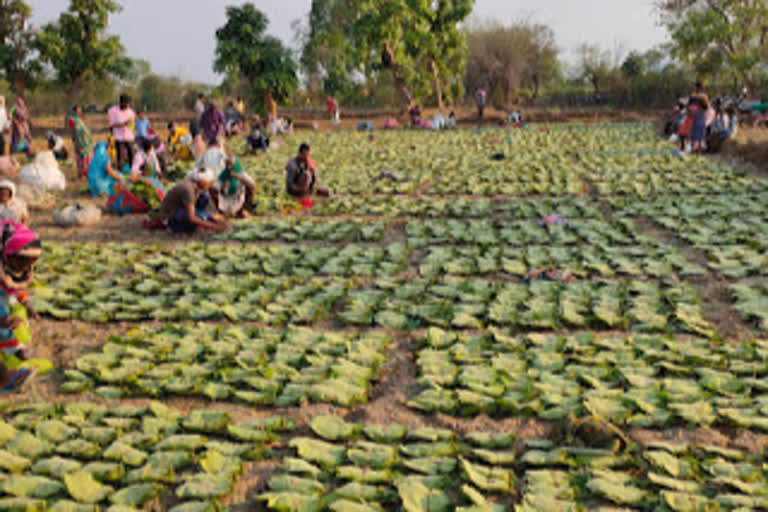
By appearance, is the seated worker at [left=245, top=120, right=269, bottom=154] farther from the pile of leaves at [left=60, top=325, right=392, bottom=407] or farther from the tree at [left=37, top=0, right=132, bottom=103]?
the tree at [left=37, top=0, right=132, bottom=103]

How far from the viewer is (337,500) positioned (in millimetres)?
2643

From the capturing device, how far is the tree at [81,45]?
28062mm

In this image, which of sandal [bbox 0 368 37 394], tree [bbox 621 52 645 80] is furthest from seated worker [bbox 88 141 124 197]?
tree [bbox 621 52 645 80]

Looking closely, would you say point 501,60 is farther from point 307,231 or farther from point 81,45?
point 307,231

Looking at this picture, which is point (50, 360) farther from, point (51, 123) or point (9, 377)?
point (51, 123)

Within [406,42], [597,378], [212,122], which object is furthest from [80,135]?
[406,42]

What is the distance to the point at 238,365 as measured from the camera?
4043mm

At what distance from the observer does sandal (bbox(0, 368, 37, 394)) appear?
3803mm

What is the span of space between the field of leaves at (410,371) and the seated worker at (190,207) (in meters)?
0.25

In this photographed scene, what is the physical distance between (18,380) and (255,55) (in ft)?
84.8

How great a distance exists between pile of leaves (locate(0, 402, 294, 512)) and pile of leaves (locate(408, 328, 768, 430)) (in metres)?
1.13

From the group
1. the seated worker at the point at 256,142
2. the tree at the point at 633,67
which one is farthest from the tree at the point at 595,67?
the seated worker at the point at 256,142

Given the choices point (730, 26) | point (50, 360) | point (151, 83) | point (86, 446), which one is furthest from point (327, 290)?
point (151, 83)

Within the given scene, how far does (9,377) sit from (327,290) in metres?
2.61
